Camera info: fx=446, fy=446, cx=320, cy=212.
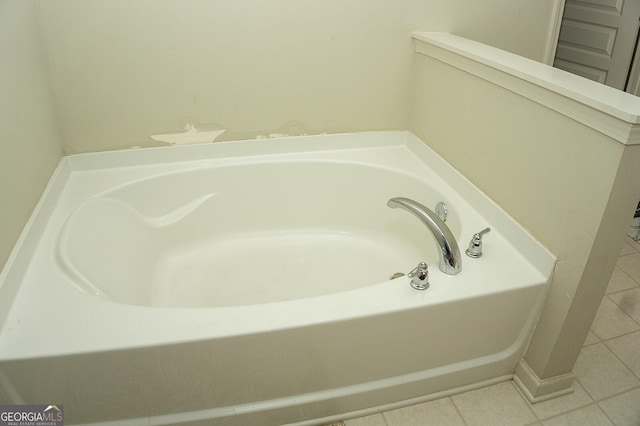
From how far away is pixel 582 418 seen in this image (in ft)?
4.39

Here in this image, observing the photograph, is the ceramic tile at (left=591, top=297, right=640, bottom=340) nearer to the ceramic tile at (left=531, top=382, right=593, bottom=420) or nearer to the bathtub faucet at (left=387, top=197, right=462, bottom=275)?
the ceramic tile at (left=531, top=382, right=593, bottom=420)

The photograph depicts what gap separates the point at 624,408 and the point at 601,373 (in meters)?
0.13

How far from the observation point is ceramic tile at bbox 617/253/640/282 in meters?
1.99

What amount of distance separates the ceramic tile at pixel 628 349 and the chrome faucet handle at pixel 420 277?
885 millimetres

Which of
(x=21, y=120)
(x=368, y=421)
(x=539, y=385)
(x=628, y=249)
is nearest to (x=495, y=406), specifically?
(x=539, y=385)

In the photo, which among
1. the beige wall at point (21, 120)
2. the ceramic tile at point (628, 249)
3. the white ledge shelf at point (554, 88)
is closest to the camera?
the white ledge shelf at point (554, 88)

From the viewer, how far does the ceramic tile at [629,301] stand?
1.76m

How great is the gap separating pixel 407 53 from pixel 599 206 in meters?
1.07

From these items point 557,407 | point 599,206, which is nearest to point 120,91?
point 599,206

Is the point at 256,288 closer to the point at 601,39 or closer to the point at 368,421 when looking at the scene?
the point at 368,421

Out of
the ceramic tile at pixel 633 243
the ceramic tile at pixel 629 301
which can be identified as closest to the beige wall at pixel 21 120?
the ceramic tile at pixel 629 301

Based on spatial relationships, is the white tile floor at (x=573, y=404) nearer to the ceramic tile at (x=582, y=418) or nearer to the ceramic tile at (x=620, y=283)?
the ceramic tile at (x=582, y=418)

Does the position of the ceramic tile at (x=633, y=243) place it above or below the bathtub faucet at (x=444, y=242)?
below

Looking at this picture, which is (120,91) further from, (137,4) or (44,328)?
(44,328)
